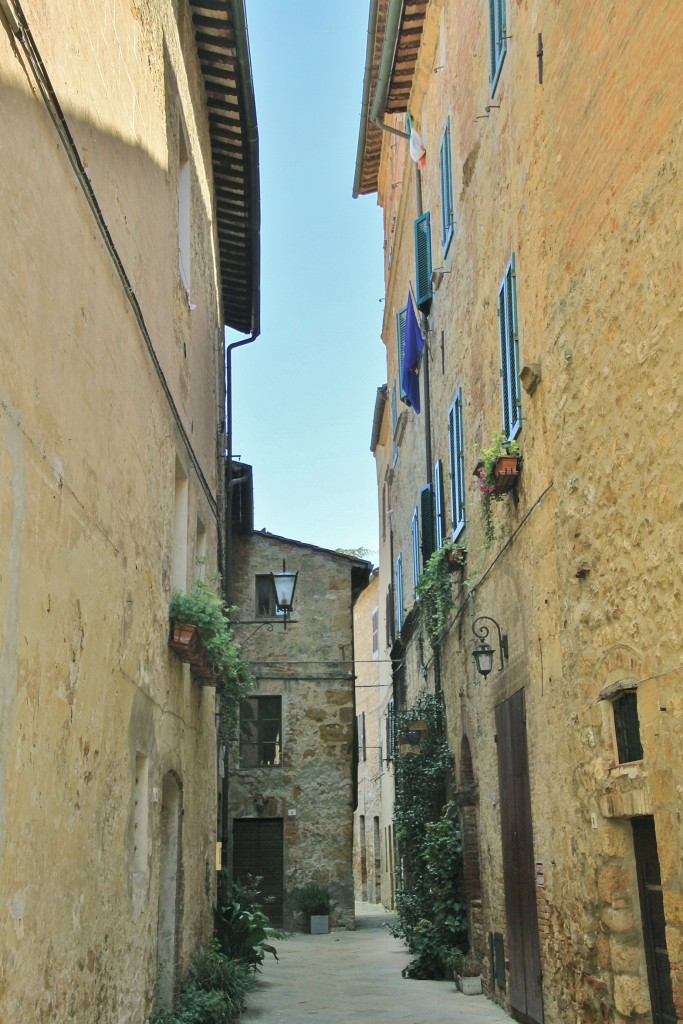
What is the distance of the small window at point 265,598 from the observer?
2092 cm

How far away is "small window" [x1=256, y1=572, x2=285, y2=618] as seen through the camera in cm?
2092

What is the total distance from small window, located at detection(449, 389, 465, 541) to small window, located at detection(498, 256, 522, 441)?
257 centimetres

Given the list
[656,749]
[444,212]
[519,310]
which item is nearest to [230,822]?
[444,212]

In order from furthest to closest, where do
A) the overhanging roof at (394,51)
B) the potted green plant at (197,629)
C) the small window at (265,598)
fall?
1. the small window at (265,598)
2. the overhanging roof at (394,51)
3. the potted green plant at (197,629)

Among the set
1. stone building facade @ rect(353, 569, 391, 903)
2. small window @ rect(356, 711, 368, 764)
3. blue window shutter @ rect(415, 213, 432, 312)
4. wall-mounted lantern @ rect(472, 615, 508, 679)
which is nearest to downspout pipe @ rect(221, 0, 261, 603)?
blue window shutter @ rect(415, 213, 432, 312)

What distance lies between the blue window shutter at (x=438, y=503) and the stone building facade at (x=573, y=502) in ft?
4.61

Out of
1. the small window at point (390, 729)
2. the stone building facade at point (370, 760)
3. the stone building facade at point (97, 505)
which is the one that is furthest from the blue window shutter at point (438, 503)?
A: the stone building facade at point (370, 760)

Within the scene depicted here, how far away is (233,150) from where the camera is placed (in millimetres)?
13414

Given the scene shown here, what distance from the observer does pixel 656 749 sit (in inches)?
237

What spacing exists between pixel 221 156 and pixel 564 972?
9.98 m

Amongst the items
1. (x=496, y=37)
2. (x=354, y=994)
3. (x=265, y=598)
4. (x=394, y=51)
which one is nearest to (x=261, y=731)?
(x=265, y=598)

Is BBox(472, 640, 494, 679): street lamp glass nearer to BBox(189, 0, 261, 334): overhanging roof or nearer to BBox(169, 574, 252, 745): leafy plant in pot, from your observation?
BBox(169, 574, 252, 745): leafy plant in pot

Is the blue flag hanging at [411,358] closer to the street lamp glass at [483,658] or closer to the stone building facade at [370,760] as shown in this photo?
the street lamp glass at [483,658]

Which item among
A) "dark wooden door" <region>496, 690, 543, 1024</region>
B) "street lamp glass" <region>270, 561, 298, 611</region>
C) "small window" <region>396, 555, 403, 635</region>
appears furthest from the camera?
"small window" <region>396, 555, 403, 635</region>
